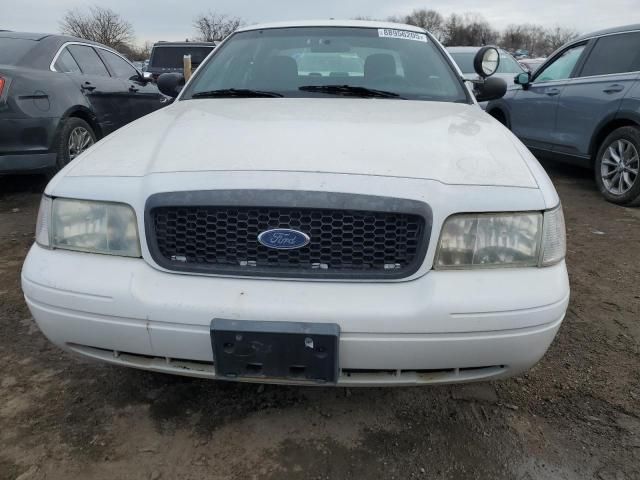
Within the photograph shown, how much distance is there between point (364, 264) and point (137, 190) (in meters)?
0.82

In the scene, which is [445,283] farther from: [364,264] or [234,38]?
[234,38]

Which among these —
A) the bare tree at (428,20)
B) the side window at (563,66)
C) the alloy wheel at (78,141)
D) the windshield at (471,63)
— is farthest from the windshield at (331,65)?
the bare tree at (428,20)

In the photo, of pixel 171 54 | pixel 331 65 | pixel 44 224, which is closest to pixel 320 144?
pixel 44 224

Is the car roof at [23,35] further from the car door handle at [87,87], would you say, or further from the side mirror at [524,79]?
the side mirror at [524,79]

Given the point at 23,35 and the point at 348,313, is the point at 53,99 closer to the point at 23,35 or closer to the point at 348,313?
the point at 23,35

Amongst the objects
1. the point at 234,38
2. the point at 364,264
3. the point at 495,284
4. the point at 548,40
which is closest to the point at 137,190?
the point at 364,264

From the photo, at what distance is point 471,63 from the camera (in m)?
10.2

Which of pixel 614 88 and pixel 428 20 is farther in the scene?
pixel 428 20

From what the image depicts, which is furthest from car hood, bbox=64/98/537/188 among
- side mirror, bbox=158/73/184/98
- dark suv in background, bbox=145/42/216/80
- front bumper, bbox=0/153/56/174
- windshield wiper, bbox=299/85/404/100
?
dark suv in background, bbox=145/42/216/80

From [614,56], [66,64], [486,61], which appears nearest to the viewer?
[486,61]

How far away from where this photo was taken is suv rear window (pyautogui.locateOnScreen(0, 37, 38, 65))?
4793 mm

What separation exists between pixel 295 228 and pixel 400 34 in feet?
7.12

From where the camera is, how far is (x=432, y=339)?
1.67 m

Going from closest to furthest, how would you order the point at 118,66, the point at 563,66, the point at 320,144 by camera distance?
the point at 320,144 → the point at 563,66 → the point at 118,66
